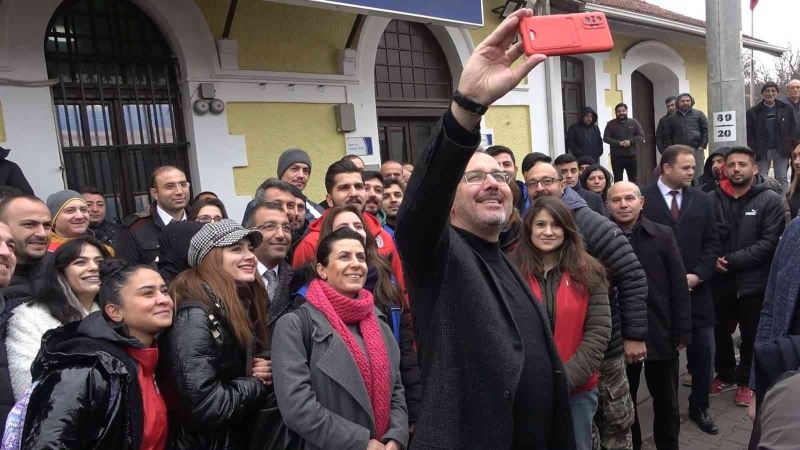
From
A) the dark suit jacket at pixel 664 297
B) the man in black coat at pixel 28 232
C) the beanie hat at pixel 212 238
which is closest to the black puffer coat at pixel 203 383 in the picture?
the beanie hat at pixel 212 238

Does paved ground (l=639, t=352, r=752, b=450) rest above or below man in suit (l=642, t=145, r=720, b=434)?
below

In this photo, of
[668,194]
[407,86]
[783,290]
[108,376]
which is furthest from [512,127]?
[108,376]

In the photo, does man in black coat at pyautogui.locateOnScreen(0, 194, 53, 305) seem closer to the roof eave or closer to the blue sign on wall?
the blue sign on wall

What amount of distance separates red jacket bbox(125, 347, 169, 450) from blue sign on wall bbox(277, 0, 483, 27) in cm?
330

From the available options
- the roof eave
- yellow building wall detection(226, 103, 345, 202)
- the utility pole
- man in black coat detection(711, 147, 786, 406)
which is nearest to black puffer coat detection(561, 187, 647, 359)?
man in black coat detection(711, 147, 786, 406)

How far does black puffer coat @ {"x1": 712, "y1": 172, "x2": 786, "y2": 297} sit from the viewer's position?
434 cm

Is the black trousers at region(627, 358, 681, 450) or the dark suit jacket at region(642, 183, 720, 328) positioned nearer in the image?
the black trousers at region(627, 358, 681, 450)

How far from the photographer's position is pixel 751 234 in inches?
174

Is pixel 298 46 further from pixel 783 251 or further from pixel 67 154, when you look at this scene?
pixel 783 251

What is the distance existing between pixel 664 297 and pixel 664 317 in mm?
124

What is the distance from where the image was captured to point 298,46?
647 cm

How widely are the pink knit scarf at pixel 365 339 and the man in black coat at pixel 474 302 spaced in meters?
0.85

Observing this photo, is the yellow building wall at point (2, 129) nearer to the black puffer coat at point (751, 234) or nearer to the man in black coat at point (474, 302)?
the man in black coat at point (474, 302)

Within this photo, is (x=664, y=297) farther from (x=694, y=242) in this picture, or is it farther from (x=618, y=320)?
(x=694, y=242)
